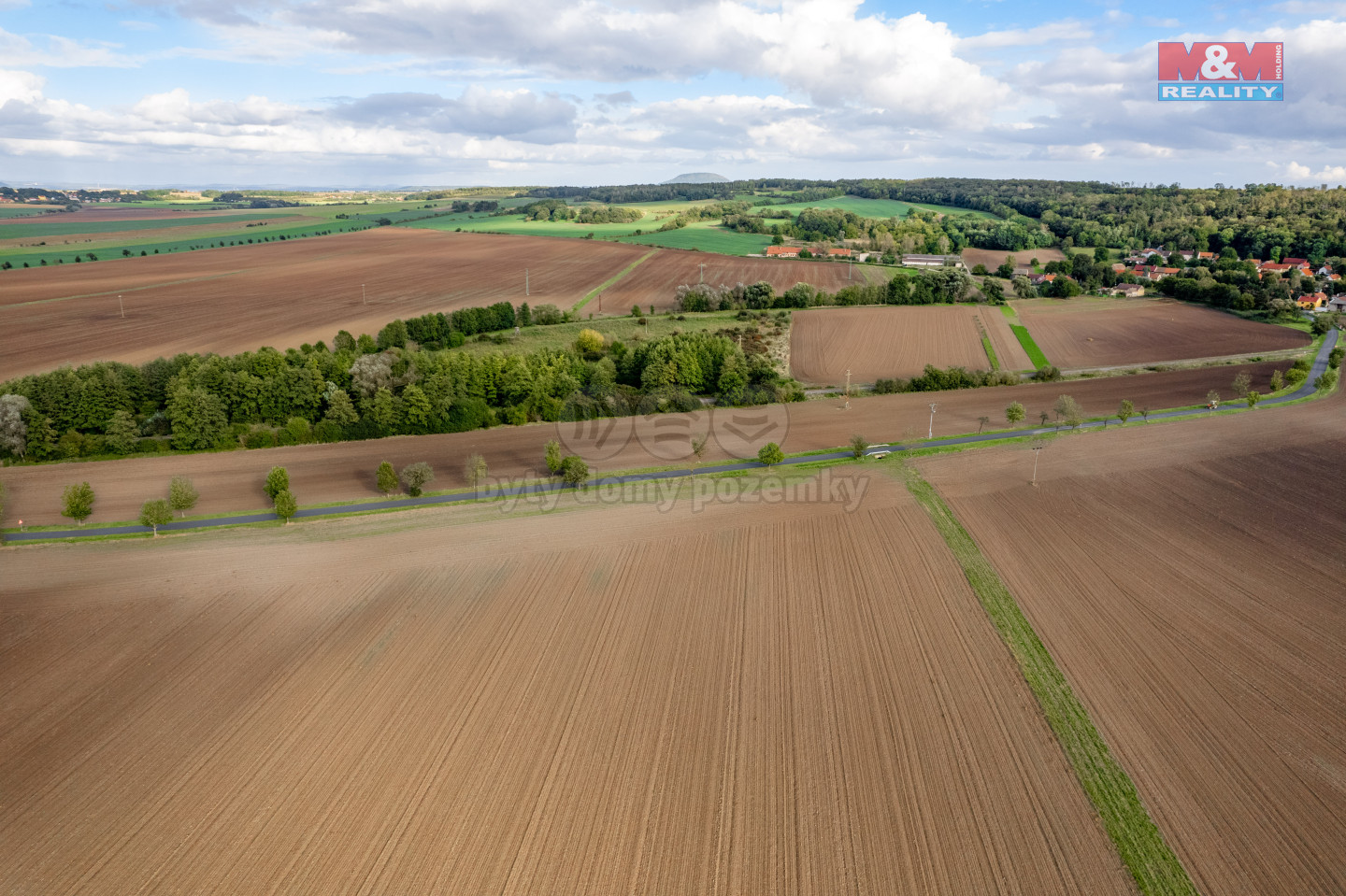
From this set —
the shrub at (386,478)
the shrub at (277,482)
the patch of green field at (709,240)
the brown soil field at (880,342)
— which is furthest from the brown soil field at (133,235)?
the brown soil field at (880,342)

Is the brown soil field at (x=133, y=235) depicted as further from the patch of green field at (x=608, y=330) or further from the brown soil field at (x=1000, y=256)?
the brown soil field at (x=1000, y=256)

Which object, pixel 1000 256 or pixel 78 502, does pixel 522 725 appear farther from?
pixel 1000 256

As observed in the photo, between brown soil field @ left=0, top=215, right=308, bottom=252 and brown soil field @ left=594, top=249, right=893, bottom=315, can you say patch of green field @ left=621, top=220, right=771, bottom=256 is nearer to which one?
brown soil field @ left=594, top=249, right=893, bottom=315

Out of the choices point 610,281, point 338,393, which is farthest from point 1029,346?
point 338,393

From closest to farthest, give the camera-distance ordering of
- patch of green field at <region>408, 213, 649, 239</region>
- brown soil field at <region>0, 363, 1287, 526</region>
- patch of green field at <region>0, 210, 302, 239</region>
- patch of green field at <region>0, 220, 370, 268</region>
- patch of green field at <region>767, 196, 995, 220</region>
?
brown soil field at <region>0, 363, 1287, 526</region>, patch of green field at <region>0, 220, 370, 268</region>, patch of green field at <region>0, 210, 302, 239</region>, patch of green field at <region>408, 213, 649, 239</region>, patch of green field at <region>767, 196, 995, 220</region>

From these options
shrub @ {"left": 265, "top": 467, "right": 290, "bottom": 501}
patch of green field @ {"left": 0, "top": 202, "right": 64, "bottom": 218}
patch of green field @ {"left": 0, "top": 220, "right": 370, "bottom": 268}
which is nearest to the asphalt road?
shrub @ {"left": 265, "top": 467, "right": 290, "bottom": 501}

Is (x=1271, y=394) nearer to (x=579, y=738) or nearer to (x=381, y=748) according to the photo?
(x=579, y=738)
